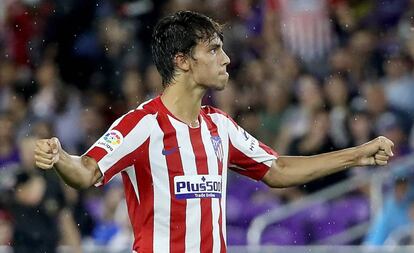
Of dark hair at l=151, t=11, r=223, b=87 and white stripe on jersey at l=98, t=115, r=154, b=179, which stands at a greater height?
dark hair at l=151, t=11, r=223, b=87

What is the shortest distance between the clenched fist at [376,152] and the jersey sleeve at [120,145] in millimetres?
1011

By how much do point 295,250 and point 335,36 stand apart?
12.7ft

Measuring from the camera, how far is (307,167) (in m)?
5.86

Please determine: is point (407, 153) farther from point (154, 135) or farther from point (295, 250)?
point (154, 135)

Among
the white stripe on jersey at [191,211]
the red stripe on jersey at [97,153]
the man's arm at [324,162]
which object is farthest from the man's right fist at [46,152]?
the man's arm at [324,162]

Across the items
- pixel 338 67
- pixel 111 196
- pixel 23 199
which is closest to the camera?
pixel 23 199

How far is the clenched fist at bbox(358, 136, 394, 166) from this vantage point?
5.65 metres

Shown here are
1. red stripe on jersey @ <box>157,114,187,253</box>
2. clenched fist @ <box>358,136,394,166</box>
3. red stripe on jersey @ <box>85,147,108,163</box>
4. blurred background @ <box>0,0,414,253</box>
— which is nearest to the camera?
red stripe on jersey @ <box>85,147,108,163</box>

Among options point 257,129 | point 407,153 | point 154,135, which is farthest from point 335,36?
point 154,135

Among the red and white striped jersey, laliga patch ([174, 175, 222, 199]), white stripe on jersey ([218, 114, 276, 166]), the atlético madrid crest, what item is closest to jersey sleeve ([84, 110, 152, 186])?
the red and white striped jersey

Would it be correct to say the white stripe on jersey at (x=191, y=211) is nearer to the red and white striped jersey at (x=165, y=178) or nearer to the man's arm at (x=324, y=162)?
the red and white striped jersey at (x=165, y=178)

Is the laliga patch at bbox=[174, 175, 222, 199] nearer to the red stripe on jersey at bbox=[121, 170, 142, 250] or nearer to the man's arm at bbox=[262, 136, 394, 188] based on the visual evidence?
the red stripe on jersey at bbox=[121, 170, 142, 250]

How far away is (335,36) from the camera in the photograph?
11656 mm

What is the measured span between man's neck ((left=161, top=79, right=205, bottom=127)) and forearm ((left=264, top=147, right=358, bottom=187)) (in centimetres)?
53
